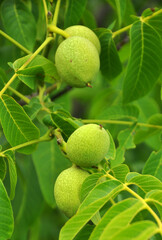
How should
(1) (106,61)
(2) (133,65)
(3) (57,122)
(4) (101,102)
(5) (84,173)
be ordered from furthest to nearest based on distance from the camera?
(4) (101,102) → (1) (106,61) → (2) (133,65) → (3) (57,122) → (5) (84,173)

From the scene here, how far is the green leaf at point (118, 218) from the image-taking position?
91cm

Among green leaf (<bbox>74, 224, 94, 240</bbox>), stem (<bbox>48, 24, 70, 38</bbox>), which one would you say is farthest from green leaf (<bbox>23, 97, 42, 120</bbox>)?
green leaf (<bbox>74, 224, 94, 240</bbox>)

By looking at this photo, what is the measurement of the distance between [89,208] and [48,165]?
878 millimetres

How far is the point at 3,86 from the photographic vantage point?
1524 mm

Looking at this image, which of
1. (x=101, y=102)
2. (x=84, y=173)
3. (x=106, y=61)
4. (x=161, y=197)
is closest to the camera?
(x=161, y=197)

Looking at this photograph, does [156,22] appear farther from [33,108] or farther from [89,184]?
[89,184]

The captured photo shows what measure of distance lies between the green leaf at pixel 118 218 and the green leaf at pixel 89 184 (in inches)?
8.3

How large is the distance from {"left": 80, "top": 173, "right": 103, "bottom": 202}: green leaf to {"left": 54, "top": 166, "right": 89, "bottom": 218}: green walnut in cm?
3

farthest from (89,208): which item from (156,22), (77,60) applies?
(156,22)

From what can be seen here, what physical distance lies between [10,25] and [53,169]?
2.14 ft

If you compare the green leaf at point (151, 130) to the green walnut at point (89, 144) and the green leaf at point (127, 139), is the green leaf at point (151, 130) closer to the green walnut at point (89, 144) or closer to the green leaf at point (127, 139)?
the green leaf at point (127, 139)

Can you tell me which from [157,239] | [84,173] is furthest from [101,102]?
[157,239]

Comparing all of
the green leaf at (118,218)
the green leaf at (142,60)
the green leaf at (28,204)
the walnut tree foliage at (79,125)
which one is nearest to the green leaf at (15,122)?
the walnut tree foliage at (79,125)

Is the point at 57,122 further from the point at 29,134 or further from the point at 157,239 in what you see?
the point at 157,239
